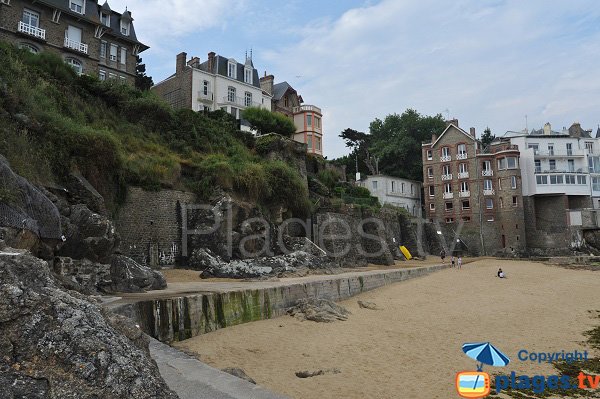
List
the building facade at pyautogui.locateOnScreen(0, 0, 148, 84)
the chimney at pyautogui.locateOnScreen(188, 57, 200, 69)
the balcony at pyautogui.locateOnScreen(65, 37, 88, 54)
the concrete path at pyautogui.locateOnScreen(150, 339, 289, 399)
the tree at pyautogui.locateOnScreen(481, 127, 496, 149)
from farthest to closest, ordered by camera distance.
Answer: the tree at pyautogui.locateOnScreen(481, 127, 496, 149) < the chimney at pyautogui.locateOnScreen(188, 57, 200, 69) < the balcony at pyautogui.locateOnScreen(65, 37, 88, 54) < the building facade at pyautogui.locateOnScreen(0, 0, 148, 84) < the concrete path at pyautogui.locateOnScreen(150, 339, 289, 399)

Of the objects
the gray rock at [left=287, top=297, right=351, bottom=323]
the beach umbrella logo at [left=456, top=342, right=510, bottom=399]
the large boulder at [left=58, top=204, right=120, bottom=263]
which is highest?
the large boulder at [left=58, top=204, right=120, bottom=263]

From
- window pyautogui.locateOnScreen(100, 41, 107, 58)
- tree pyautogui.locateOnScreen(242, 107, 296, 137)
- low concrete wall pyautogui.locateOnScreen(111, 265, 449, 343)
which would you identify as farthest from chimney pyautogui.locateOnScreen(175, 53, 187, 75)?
low concrete wall pyautogui.locateOnScreen(111, 265, 449, 343)

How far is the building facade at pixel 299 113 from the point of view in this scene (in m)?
45.4

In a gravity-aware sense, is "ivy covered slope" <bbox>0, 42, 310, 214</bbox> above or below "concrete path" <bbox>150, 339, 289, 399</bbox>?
above

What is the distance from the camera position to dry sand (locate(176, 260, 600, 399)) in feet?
27.2

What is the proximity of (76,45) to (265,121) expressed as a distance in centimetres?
1413

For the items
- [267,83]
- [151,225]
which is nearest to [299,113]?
[267,83]

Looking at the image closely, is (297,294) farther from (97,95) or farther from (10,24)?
(10,24)

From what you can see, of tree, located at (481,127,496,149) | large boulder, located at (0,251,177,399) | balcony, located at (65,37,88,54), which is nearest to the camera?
large boulder, located at (0,251,177,399)

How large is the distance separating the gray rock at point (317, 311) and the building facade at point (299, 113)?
3202cm

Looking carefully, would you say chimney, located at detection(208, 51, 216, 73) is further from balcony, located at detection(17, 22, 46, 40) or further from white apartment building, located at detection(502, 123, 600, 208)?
white apartment building, located at detection(502, 123, 600, 208)

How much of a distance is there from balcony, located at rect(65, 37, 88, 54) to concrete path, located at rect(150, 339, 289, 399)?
2978 centimetres

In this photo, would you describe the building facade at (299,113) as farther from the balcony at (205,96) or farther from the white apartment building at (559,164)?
the white apartment building at (559,164)

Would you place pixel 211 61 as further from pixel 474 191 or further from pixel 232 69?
pixel 474 191
